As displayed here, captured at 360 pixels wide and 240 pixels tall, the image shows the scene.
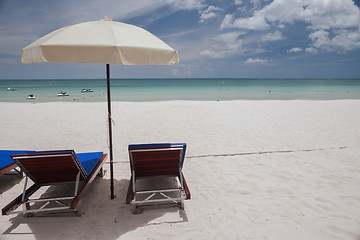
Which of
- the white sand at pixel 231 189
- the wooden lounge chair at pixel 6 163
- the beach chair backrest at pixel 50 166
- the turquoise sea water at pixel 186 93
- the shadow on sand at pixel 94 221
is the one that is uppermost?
the turquoise sea water at pixel 186 93

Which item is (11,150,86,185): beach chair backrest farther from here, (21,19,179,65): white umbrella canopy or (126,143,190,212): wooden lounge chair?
(21,19,179,65): white umbrella canopy

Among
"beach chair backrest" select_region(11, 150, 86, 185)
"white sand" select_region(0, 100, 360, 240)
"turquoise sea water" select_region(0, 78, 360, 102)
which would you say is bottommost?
"white sand" select_region(0, 100, 360, 240)

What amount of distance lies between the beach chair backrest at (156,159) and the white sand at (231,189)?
55cm

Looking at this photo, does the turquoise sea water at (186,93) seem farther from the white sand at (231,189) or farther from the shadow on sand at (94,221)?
the shadow on sand at (94,221)

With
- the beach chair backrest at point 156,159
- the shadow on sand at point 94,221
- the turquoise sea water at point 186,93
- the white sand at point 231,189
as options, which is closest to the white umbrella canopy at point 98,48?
the beach chair backrest at point 156,159

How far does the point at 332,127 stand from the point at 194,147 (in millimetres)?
5728

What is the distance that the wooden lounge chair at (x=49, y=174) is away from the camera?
8.80 ft

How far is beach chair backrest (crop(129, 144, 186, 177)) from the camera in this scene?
2900mm

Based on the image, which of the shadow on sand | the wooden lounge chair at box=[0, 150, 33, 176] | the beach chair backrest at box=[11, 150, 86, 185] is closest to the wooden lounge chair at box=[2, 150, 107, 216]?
the beach chair backrest at box=[11, 150, 86, 185]

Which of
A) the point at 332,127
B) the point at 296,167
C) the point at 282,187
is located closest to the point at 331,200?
the point at 282,187

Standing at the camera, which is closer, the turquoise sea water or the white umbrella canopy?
the white umbrella canopy

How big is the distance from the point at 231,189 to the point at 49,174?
2834mm

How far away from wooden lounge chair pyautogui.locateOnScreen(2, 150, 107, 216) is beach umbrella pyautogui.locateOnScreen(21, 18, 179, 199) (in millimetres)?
1192

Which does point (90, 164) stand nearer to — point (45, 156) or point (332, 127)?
point (45, 156)
